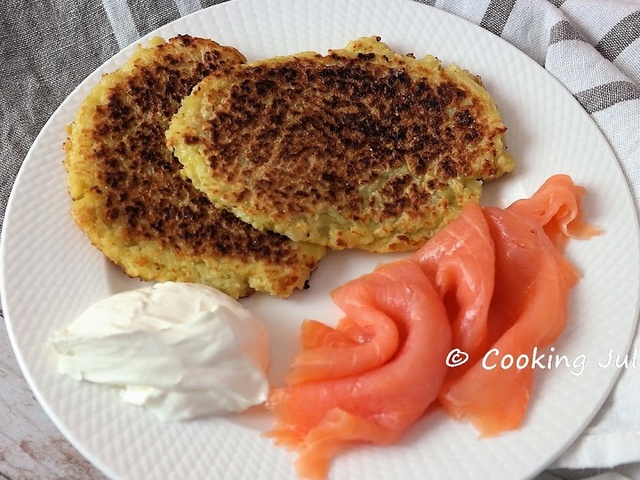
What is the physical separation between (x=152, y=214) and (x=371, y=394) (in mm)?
1031

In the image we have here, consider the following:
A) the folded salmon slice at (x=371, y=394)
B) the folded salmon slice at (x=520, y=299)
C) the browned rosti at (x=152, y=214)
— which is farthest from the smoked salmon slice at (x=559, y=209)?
the browned rosti at (x=152, y=214)

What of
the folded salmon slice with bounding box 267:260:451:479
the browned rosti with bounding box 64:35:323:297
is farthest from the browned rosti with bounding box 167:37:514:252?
the folded salmon slice with bounding box 267:260:451:479

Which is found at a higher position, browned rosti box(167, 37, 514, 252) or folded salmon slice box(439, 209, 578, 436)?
browned rosti box(167, 37, 514, 252)

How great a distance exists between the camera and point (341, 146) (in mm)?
2773

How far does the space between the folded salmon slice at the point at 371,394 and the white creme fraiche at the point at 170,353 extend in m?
0.14

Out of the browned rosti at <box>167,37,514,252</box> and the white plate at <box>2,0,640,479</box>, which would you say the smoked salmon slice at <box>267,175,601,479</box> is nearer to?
the white plate at <box>2,0,640,479</box>

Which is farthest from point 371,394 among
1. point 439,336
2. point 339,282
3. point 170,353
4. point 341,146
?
point 341,146

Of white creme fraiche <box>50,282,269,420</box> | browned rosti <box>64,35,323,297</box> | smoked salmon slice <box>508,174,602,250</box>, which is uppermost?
smoked salmon slice <box>508,174,602,250</box>

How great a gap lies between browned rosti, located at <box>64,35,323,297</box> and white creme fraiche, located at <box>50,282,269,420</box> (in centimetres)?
Result: 18

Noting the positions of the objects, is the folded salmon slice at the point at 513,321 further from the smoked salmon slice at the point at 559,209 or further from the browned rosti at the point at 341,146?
the browned rosti at the point at 341,146

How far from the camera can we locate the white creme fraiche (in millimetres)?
2314

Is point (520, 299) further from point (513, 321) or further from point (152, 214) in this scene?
point (152, 214)

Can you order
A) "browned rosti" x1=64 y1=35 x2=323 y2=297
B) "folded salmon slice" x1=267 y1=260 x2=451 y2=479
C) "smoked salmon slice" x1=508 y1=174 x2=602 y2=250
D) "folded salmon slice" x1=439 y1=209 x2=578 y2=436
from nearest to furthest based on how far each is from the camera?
"folded salmon slice" x1=267 y1=260 x2=451 y2=479 → "folded salmon slice" x1=439 y1=209 x2=578 y2=436 → "browned rosti" x1=64 y1=35 x2=323 y2=297 → "smoked salmon slice" x1=508 y1=174 x2=602 y2=250

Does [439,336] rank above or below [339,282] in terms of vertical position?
above
